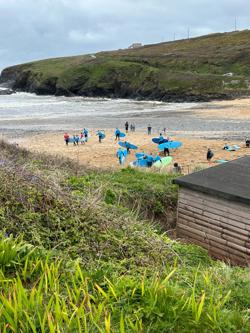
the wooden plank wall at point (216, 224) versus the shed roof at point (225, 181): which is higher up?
the shed roof at point (225, 181)

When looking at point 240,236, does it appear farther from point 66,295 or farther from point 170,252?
point 66,295

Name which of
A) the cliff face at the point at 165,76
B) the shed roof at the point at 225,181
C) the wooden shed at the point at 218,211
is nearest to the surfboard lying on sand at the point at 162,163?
the shed roof at the point at 225,181

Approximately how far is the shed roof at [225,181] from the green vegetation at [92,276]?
1647mm

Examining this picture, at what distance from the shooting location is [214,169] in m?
9.43

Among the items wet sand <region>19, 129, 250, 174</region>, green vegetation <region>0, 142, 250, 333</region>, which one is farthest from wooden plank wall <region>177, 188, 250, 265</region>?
wet sand <region>19, 129, 250, 174</region>

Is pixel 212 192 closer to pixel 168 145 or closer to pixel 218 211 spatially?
pixel 218 211

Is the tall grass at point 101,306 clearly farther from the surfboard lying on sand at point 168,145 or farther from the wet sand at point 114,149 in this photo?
the surfboard lying on sand at point 168,145

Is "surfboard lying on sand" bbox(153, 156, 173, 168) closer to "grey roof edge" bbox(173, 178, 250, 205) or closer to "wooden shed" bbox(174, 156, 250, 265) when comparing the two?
"wooden shed" bbox(174, 156, 250, 265)

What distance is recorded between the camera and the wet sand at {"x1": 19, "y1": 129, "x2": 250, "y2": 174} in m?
21.0

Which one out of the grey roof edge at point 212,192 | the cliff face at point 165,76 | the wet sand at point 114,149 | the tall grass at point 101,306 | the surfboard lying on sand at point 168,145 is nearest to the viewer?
the tall grass at point 101,306

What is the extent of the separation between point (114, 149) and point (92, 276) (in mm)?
21932

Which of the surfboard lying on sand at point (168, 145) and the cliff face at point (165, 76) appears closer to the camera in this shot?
the surfboard lying on sand at point (168, 145)

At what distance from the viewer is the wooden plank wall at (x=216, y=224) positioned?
784 cm

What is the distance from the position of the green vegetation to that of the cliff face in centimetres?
6178
